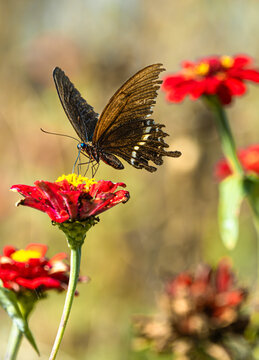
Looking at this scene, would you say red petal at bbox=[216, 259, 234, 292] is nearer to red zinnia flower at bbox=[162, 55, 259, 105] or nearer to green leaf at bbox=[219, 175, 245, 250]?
green leaf at bbox=[219, 175, 245, 250]

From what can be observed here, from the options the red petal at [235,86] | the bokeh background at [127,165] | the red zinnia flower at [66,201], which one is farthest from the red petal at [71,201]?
the bokeh background at [127,165]

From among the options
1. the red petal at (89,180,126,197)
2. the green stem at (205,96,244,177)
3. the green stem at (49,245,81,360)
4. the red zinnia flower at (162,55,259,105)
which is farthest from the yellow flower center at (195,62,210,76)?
the green stem at (49,245,81,360)

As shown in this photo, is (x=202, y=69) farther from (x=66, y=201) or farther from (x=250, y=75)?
(x=66, y=201)

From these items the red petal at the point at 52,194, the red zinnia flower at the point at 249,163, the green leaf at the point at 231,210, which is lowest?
the red petal at the point at 52,194

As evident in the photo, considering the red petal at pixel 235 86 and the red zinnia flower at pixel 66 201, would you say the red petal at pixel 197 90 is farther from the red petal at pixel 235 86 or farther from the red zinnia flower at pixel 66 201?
the red zinnia flower at pixel 66 201

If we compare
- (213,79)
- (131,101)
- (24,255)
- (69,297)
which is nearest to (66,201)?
(69,297)
